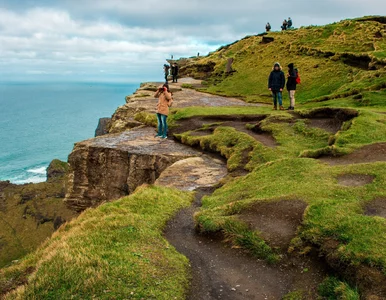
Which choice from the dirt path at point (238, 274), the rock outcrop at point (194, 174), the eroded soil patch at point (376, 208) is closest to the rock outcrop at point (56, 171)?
the rock outcrop at point (194, 174)

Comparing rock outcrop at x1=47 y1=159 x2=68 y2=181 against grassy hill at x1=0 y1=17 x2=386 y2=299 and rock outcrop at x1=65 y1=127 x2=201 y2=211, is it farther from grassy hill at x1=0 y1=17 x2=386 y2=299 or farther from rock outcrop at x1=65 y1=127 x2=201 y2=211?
grassy hill at x1=0 y1=17 x2=386 y2=299

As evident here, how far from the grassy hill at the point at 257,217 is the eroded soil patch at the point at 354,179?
34 millimetres

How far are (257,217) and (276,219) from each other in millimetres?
582

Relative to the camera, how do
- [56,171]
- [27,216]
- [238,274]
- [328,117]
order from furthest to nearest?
[56,171] → [27,216] → [328,117] → [238,274]

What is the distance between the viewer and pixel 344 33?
4784 cm

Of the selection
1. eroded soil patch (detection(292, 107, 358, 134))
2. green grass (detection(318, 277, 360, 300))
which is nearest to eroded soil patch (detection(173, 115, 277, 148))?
eroded soil patch (detection(292, 107, 358, 134))

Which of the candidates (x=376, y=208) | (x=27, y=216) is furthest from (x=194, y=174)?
(x=27, y=216)

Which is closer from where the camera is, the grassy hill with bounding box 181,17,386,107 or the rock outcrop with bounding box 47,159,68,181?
the grassy hill with bounding box 181,17,386,107

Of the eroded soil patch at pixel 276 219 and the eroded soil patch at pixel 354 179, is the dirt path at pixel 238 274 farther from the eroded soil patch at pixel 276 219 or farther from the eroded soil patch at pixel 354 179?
the eroded soil patch at pixel 354 179

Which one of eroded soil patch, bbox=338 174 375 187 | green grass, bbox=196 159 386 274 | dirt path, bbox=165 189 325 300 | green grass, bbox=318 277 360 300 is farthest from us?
eroded soil patch, bbox=338 174 375 187

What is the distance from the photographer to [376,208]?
1062 cm

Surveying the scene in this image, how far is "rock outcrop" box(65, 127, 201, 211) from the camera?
884 inches

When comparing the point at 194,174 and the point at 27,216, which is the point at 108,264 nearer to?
the point at 194,174

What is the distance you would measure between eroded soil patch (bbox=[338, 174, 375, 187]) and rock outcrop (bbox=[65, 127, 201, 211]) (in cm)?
1055
